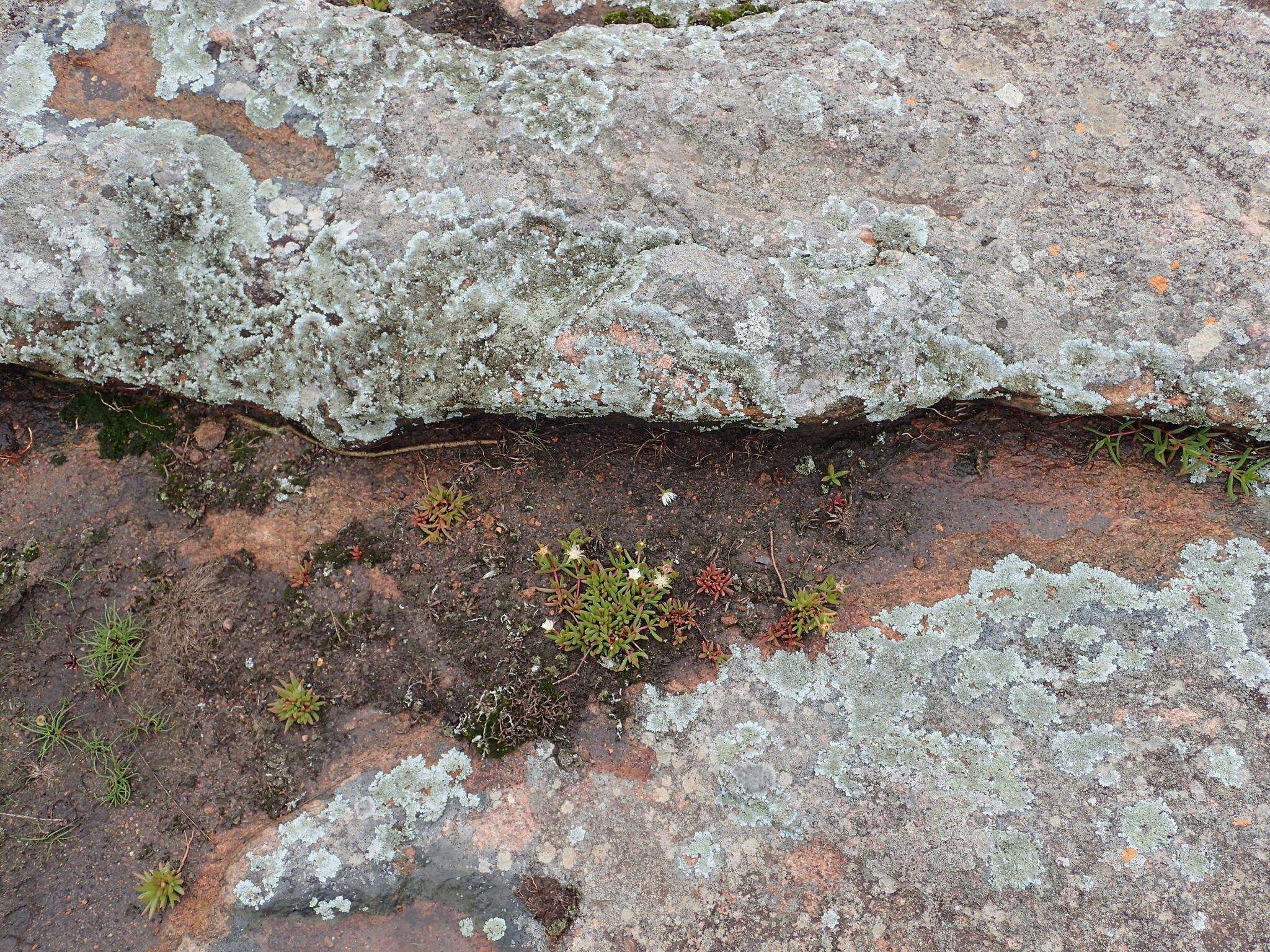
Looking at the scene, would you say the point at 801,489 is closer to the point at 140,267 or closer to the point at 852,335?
the point at 852,335

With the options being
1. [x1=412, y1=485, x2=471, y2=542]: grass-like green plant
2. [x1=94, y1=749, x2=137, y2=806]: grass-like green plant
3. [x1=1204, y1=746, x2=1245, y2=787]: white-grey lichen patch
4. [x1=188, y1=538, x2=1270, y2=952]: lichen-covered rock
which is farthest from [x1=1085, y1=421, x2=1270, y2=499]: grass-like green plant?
[x1=94, y1=749, x2=137, y2=806]: grass-like green plant

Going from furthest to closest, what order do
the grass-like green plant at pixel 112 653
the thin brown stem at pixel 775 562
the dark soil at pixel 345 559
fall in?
the grass-like green plant at pixel 112 653 < the thin brown stem at pixel 775 562 < the dark soil at pixel 345 559

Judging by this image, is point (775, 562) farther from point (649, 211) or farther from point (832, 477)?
point (649, 211)

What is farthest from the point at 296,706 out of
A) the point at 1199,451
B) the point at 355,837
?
the point at 1199,451

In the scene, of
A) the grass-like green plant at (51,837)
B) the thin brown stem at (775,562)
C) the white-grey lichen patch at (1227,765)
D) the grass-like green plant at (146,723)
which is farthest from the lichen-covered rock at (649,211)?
the grass-like green plant at (51,837)

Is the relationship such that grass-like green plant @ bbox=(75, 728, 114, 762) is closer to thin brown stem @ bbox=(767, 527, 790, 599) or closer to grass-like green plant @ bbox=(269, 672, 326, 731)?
grass-like green plant @ bbox=(269, 672, 326, 731)

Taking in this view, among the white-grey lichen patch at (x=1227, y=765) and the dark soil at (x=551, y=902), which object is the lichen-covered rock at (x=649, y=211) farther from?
the dark soil at (x=551, y=902)
